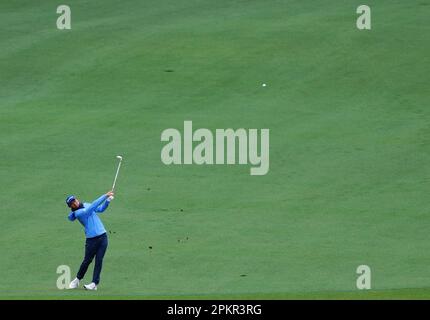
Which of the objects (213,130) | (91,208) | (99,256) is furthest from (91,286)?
(213,130)

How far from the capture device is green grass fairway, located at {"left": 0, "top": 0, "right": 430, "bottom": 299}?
75.6ft

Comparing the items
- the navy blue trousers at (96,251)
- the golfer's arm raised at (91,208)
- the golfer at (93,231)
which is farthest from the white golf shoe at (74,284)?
the golfer's arm raised at (91,208)

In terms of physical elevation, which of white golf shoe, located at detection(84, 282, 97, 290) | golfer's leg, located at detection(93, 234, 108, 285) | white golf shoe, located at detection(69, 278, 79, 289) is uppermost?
golfer's leg, located at detection(93, 234, 108, 285)

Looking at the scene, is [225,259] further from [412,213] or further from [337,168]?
[337,168]

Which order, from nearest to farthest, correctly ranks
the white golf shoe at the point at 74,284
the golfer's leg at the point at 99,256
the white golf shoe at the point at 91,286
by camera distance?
the white golf shoe at the point at 91,286 → the golfer's leg at the point at 99,256 → the white golf shoe at the point at 74,284

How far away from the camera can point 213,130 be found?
32031mm

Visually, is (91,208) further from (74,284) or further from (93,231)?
(74,284)

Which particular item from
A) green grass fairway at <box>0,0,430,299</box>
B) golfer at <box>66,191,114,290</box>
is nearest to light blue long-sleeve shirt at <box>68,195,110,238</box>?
golfer at <box>66,191,114,290</box>

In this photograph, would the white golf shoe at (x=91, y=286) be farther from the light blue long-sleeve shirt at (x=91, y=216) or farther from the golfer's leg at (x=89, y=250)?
the light blue long-sleeve shirt at (x=91, y=216)

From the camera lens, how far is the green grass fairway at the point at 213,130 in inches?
907

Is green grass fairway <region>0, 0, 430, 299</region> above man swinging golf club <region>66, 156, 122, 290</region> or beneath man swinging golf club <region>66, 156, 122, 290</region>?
above

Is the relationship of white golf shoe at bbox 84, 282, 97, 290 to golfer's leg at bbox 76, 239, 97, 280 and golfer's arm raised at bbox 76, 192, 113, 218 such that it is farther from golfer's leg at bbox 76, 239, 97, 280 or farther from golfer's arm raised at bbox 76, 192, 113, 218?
golfer's arm raised at bbox 76, 192, 113, 218

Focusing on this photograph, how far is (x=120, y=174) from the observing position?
29531 millimetres
